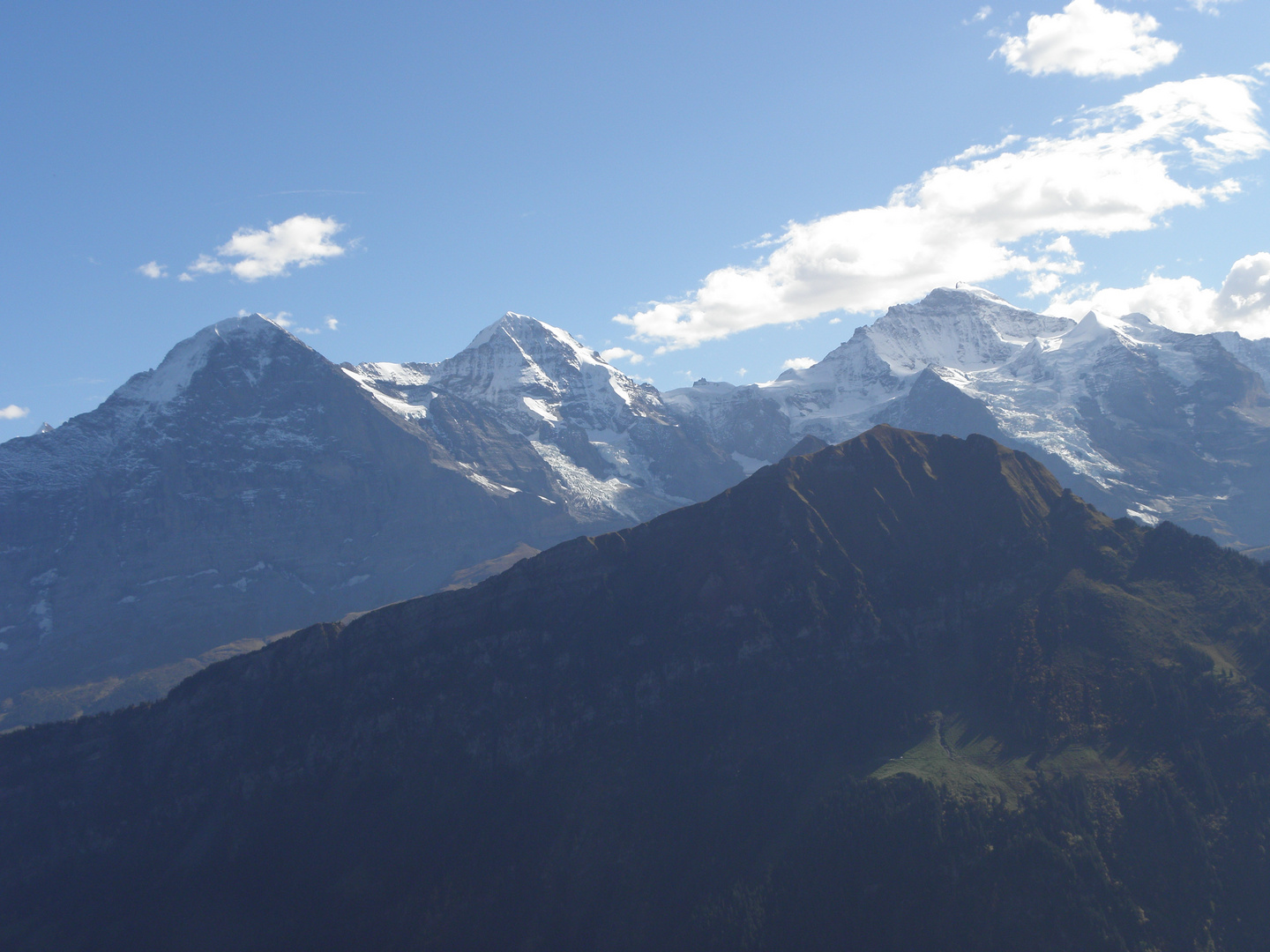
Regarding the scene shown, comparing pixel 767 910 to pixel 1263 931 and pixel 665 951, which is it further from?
pixel 1263 931

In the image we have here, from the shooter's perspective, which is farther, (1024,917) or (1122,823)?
(1122,823)

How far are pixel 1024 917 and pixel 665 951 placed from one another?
227ft

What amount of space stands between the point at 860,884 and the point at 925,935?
52.7 feet

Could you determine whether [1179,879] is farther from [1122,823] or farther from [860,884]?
[860,884]

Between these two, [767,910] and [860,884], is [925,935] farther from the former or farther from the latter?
[767,910]

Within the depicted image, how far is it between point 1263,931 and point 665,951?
361ft

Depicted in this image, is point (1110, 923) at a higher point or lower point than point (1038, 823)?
lower

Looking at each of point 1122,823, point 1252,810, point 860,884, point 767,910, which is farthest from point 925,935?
point 1252,810

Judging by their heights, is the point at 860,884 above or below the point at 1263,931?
above

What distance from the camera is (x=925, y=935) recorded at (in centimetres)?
18538

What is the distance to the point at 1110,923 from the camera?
180500 millimetres

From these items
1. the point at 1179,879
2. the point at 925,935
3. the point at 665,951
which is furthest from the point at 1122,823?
the point at 665,951

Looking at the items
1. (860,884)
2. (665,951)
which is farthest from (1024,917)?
(665,951)

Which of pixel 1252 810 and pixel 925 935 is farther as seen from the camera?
pixel 1252 810
